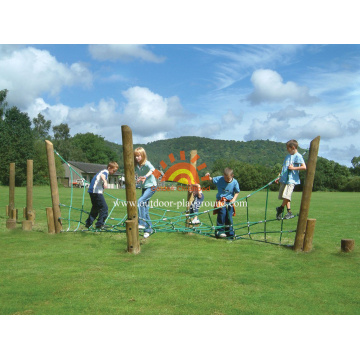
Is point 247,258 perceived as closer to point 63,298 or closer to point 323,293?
point 323,293

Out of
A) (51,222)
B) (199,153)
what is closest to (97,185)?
(51,222)

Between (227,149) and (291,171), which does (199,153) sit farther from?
(291,171)

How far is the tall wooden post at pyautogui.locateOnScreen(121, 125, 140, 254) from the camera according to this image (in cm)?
697

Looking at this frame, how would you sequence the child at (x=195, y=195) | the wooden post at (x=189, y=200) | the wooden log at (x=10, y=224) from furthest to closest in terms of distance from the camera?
the wooden log at (x=10, y=224), the wooden post at (x=189, y=200), the child at (x=195, y=195)

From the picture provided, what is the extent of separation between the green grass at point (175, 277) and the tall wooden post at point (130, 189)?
0.26 meters

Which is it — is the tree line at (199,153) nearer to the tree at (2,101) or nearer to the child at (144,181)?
the tree at (2,101)

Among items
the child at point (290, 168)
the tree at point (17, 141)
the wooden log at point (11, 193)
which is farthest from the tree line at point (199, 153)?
the child at point (290, 168)

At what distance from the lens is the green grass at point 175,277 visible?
13.9 ft

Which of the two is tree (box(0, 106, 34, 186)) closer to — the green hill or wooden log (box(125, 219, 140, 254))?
the green hill

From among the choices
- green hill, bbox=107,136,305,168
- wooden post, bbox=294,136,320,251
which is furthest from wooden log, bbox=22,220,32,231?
green hill, bbox=107,136,305,168

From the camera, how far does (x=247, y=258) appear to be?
6.65 meters

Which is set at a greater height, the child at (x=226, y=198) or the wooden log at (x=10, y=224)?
the child at (x=226, y=198)

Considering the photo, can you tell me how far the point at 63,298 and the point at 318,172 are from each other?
5473 cm

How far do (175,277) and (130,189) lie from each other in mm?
2239
